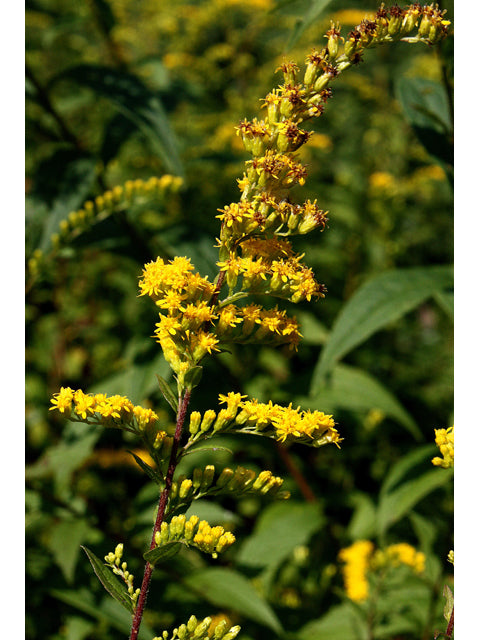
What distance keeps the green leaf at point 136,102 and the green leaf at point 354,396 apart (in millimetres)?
1430

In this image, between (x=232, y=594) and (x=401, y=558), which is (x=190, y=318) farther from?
(x=401, y=558)

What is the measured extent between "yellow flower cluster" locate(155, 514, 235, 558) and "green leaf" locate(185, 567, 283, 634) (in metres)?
1.55

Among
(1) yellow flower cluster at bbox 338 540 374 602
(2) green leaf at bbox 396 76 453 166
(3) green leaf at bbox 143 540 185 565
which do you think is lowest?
(3) green leaf at bbox 143 540 185 565

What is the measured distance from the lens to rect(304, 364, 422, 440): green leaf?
11.2 feet

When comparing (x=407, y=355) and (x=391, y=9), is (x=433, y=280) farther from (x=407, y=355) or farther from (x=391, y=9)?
(x=407, y=355)

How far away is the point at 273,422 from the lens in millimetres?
1424

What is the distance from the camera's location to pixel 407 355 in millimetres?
5020

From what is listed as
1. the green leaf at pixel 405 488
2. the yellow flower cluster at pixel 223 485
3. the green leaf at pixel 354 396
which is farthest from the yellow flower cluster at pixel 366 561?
the yellow flower cluster at pixel 223 485

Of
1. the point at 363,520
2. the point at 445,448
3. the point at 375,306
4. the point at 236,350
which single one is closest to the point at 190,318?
the point at 445,448

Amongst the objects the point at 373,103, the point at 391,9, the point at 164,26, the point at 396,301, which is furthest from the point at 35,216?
the point at 373,103

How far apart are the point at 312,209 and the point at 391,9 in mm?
498

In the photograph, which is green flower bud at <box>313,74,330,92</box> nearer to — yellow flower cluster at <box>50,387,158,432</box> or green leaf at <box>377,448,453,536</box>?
yellow flower cluster at <box>50,387,158,432</box>

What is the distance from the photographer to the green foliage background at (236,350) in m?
2.99

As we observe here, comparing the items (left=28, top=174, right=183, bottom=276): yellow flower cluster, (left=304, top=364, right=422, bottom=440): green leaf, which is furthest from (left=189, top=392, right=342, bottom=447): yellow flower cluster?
(left=304, top=364, right=422, bottom=440): green leaf
